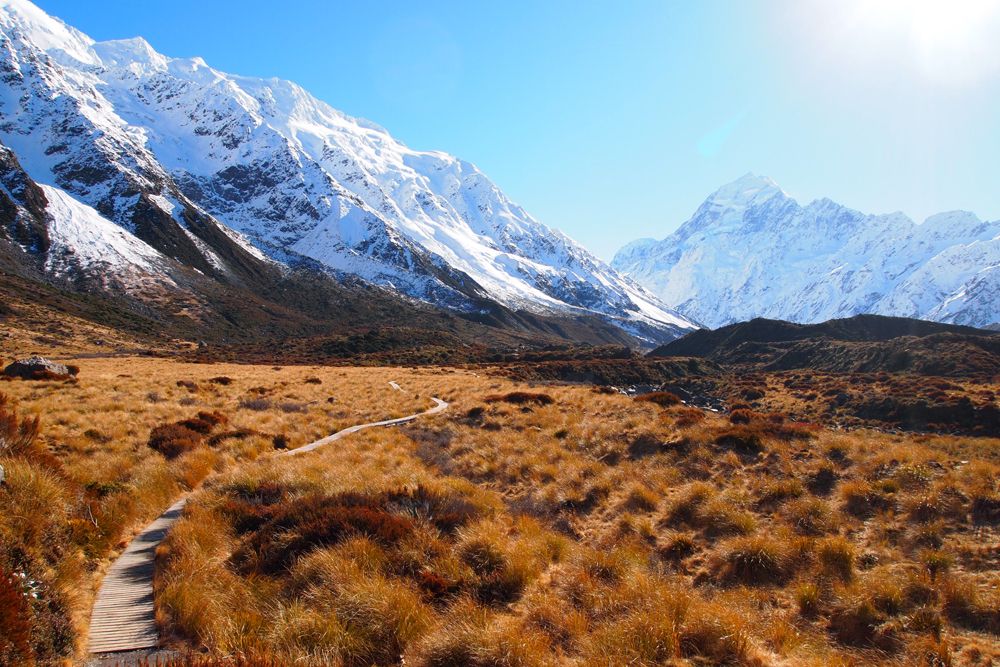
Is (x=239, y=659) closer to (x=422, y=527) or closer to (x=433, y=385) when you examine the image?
(x=422, y=527)

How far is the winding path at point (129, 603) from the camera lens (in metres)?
6.09

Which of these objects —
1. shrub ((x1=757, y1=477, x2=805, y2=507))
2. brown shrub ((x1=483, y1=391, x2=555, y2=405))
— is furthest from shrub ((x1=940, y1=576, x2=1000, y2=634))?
brown shrub ((x1=483, y1=391, x2=555, y2=405))

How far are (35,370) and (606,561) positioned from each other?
3089 centimetres

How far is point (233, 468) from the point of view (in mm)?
13117

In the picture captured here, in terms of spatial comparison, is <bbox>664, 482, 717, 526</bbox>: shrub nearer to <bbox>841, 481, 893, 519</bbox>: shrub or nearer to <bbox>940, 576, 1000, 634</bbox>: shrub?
<bbox>841, 481, 893, 519</bbox>: shrub

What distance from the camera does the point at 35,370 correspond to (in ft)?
85.7

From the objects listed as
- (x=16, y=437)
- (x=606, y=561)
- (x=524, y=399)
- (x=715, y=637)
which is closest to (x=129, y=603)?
(x=16, y=437)

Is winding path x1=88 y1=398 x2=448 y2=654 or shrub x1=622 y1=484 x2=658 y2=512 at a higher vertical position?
shrub x1=622 y1=484 x2=658 y2=512

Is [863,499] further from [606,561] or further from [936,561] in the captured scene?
[606,561]

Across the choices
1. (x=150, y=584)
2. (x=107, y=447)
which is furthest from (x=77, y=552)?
(x=107, y=447)

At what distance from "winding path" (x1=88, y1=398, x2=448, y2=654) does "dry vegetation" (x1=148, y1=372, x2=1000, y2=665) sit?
27 cm

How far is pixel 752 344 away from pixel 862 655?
108 m

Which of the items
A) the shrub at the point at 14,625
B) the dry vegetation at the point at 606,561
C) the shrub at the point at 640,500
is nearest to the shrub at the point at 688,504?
the dry vegetation at the point at 606,561

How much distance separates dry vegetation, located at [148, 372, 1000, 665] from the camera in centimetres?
596
